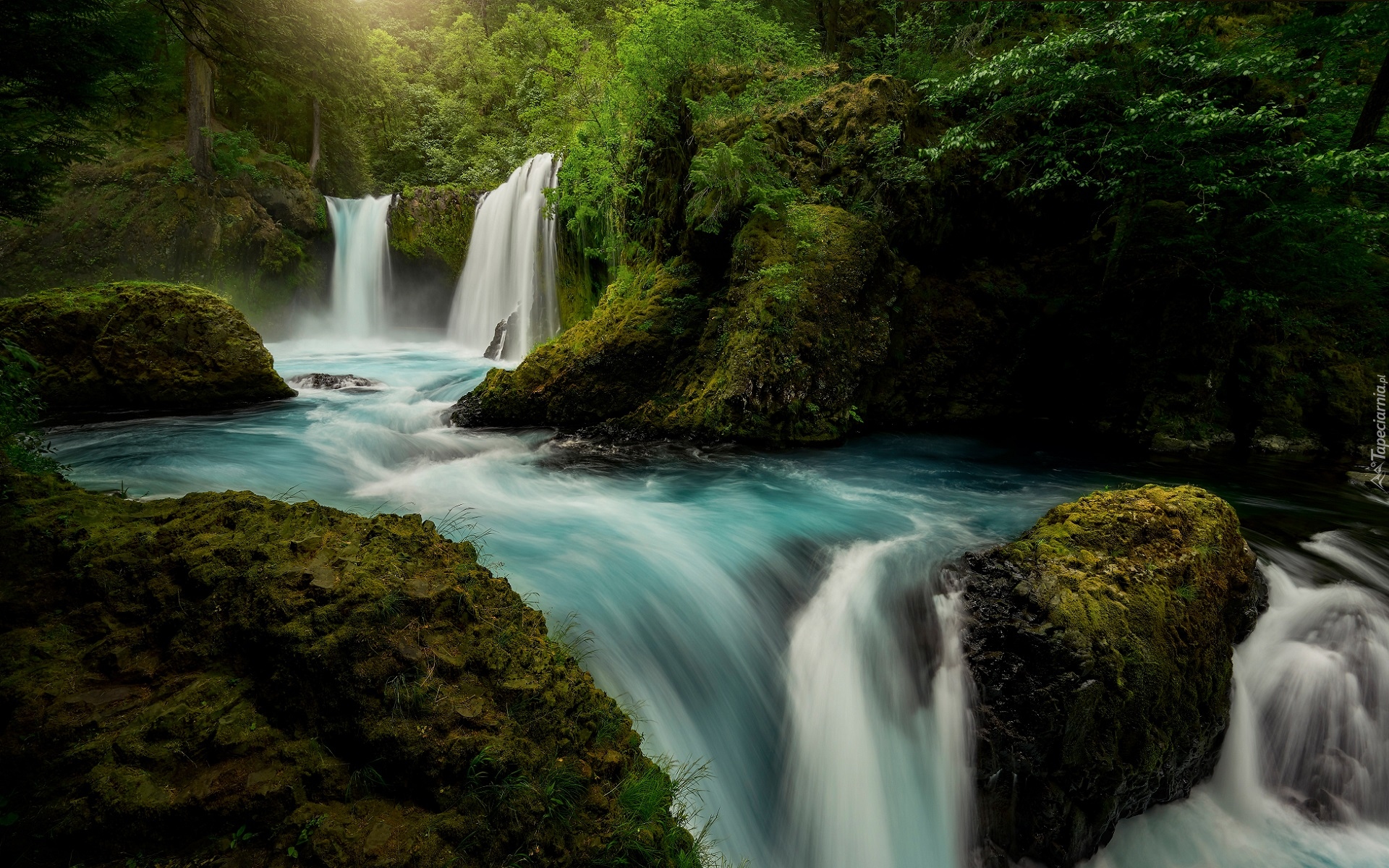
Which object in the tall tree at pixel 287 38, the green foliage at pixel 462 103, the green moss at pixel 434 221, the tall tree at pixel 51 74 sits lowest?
the tall tree at pixel 51 74

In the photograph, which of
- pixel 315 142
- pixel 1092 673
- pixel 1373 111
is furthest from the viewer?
pixel 315 142

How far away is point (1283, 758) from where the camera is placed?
3.85 meters

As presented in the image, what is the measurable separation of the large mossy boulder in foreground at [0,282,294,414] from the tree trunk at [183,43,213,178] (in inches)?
361

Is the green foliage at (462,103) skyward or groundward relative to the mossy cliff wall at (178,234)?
skyward

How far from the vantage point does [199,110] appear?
14.0 m

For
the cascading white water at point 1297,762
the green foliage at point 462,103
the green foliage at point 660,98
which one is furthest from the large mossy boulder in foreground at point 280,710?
the green foliage at point 462,103

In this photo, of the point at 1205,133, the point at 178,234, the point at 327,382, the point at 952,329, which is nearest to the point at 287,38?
the point at 327,382

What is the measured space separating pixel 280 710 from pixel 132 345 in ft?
25.4

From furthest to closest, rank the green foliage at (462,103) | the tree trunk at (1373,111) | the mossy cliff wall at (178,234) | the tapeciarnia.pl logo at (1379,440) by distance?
the green foliage at (462,103), the mossy cliff wall at (178,234), the tapeciarnia.pl logo at (1379,440), the tree trunk at (1373,111)

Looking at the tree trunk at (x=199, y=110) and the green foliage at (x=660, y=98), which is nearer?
the green foliage at (x=660, y=98)

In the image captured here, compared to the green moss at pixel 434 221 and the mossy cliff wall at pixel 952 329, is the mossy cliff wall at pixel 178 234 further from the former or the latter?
the mossy cliff wall at pixel 952 329

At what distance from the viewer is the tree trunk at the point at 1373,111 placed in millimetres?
7344

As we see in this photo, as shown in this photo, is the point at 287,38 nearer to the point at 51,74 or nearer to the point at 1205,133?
the point at 51,74

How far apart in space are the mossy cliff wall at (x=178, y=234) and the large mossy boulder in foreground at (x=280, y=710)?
15579 mm
